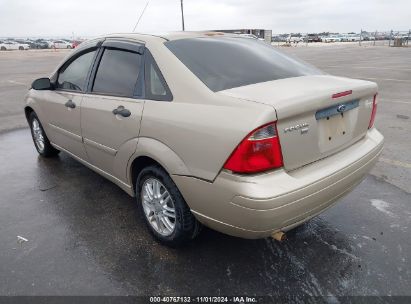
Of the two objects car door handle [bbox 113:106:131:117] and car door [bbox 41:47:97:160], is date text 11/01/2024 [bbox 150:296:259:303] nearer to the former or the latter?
car door handle [bbox 113:106:131:117]

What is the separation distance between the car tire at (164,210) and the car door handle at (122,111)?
1.55ft

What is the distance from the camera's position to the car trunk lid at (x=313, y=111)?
2385mm

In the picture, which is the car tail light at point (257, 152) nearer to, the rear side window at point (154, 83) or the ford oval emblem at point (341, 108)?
the ford oval emblem at point (341, 108)

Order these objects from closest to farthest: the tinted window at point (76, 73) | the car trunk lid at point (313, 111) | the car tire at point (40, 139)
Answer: the car trunk lid at point (313, 111)
the tinted window at point (76, 73)
the car tire at point (40, 139)

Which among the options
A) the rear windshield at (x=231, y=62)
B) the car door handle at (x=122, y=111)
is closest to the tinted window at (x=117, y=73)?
the car door handle at (x=122, y=111)

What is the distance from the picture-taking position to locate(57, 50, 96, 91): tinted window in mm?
3859

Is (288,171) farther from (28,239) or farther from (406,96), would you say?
(406,96)

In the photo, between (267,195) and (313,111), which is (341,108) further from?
(267,195)

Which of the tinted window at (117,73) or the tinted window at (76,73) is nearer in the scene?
the tinted window at (117,73)

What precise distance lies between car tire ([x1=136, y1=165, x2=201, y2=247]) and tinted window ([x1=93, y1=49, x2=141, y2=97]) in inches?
29.2

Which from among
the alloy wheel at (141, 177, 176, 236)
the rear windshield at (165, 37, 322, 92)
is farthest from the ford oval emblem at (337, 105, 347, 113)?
the alloy wheel at (141, 177, 176, 236)

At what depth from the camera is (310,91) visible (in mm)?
2584

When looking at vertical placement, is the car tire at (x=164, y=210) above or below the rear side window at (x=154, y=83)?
below

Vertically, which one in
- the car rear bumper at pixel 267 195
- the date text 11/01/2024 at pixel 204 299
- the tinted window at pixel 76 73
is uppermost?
the tinted window at pixel 76 73
